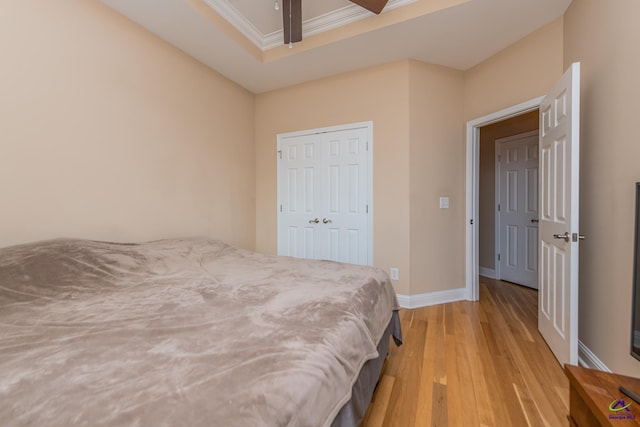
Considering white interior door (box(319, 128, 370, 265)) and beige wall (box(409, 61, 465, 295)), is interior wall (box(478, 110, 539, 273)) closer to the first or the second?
beige wall (box(409, 61, 465, 295))

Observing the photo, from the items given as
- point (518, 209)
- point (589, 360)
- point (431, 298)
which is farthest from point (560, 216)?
point (518, 209)

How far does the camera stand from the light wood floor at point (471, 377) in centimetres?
142

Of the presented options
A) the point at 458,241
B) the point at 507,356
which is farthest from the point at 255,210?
the point at 507,356

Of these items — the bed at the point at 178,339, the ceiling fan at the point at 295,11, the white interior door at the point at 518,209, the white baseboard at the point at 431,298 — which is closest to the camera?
the bed at the point at 178,339

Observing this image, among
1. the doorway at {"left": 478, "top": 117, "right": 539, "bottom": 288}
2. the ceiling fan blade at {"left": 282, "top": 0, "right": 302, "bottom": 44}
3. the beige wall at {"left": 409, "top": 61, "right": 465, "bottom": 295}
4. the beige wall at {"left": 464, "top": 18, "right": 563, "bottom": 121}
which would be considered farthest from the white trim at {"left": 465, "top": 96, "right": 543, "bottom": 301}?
the ceiling fan blade at {"left": 282, "top": 0, "right": 302, "bottom": 44}

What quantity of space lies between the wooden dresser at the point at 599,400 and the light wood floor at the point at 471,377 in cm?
47

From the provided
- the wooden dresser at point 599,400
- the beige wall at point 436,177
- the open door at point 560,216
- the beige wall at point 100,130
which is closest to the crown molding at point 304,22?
the beige wall at point 100,130

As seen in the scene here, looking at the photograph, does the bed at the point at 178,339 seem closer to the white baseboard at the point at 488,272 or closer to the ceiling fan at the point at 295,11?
the ceiling fan at the point at 295,11

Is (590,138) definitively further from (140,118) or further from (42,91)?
(42,91)

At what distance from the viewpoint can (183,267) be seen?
1.98 metres

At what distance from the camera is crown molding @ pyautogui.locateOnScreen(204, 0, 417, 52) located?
2.39 meters

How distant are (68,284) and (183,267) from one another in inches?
24.4

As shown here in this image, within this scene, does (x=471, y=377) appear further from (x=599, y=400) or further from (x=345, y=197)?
(x=345, y=197)

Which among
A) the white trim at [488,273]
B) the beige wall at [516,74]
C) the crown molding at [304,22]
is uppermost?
the crown molding at [304,22]
